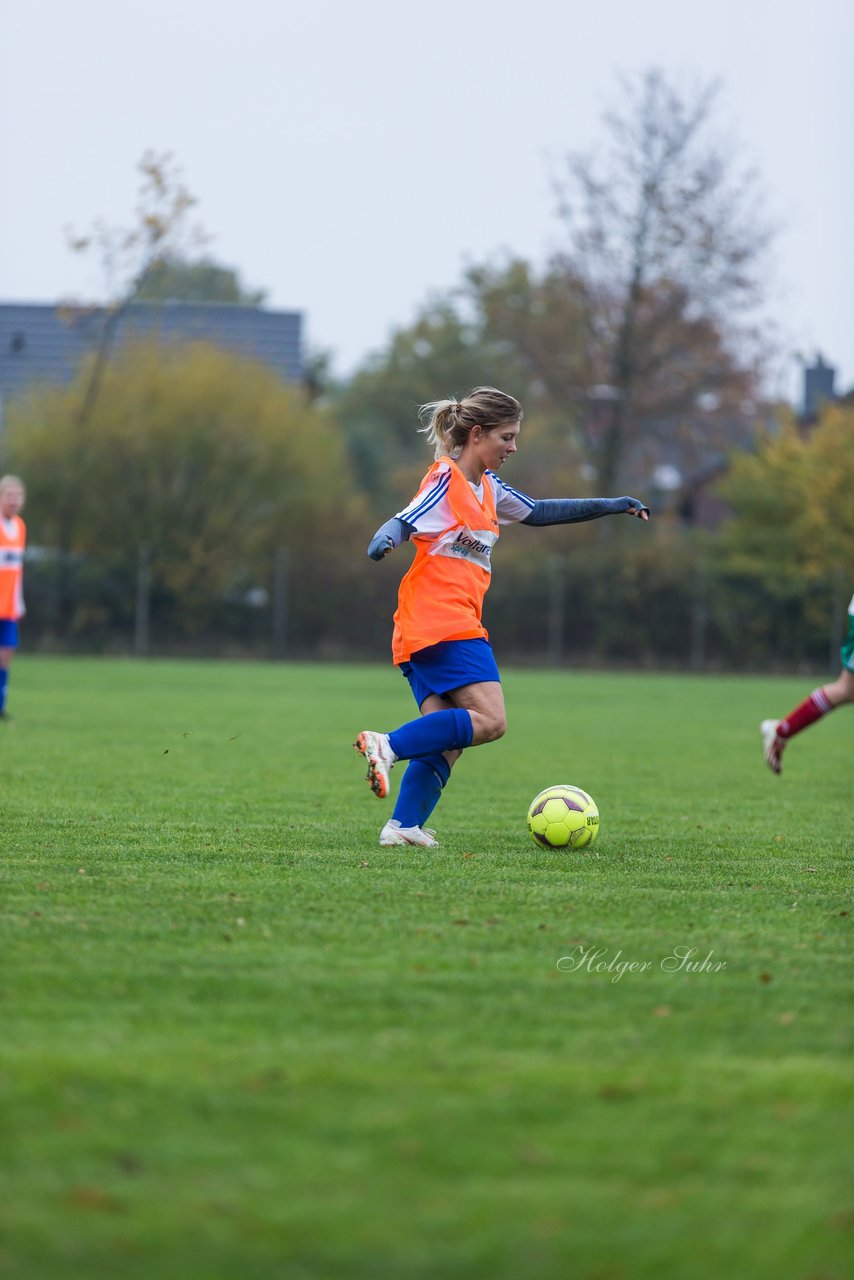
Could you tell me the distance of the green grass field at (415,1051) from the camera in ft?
7.18

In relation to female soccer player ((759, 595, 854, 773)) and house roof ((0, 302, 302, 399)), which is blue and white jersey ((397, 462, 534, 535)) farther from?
house roof ((0, 302, 302, 399))

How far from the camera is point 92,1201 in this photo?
89.0 inches

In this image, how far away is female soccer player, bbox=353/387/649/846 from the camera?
19.0 feet

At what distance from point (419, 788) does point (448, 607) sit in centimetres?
75

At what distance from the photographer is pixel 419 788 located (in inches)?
237

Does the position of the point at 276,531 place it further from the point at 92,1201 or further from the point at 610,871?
the point at 92,1201

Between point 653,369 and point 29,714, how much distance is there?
26.0 meters

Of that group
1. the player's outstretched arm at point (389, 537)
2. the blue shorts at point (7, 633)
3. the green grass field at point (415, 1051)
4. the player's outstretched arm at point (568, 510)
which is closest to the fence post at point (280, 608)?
the blue shorts at point (7, 633)

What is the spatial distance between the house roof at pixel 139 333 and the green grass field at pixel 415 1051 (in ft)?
101

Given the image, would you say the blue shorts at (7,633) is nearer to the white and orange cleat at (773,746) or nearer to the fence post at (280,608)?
the white and orange cleat at (773,746)

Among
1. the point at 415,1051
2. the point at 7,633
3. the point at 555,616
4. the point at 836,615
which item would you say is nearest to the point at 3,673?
the point at 7,633

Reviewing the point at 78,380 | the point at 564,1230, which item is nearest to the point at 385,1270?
the point at 564,1230

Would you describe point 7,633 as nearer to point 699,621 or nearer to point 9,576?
point 9,576

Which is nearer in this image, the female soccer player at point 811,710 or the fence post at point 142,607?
the female soccer player at point 811,710
